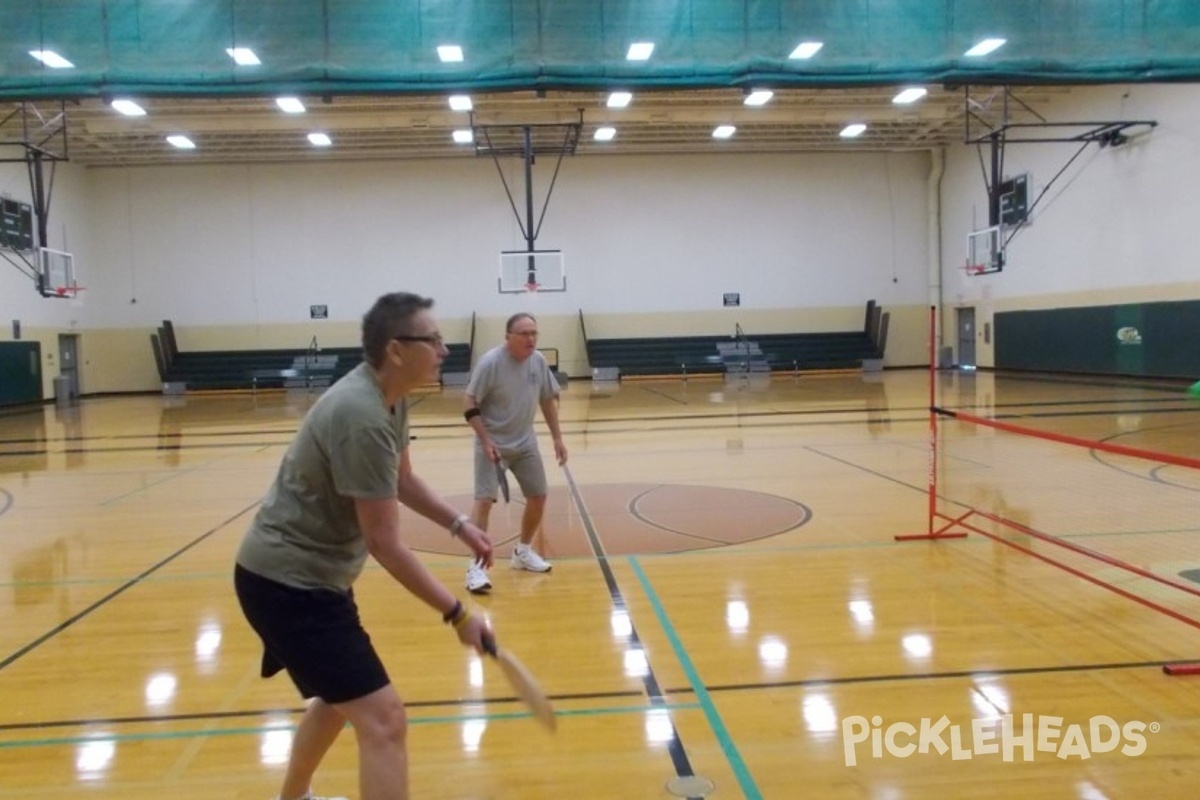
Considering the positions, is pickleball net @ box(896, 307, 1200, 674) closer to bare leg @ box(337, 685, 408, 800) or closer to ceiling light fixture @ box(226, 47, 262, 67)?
bare leg @ box(337, 685, 408, 800)

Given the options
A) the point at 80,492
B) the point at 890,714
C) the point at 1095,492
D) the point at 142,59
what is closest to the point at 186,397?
the point at 80,492

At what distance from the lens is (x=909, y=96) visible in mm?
23594

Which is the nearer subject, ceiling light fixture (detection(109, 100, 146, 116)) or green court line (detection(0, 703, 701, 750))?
green court line (detection(0, 703, 701, 750))

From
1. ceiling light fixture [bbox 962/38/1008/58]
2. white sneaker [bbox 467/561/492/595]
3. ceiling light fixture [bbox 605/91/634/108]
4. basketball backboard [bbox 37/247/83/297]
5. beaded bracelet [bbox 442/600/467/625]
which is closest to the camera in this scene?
beaded bracelet [bbox 442/600/467/625]

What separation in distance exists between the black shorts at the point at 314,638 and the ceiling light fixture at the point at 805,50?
599 centimetres

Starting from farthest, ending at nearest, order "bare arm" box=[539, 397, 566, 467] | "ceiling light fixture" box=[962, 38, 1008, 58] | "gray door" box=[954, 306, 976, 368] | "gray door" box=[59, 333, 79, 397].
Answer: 1. "gray door" box=[954, 306, 976, 368]
2. "gray door" box=[59, 333, 79, 397]
3. "ceiling light fixture" box=[962, 38, 1008, 58]
4. "bare arm" box=[539, 397, 566, 467]

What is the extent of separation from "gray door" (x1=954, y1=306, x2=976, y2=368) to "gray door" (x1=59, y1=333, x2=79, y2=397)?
28220 millimetres

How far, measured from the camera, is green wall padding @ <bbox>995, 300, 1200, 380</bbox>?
19.9m

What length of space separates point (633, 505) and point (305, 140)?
75.6 feet

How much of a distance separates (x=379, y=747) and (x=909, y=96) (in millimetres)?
24487

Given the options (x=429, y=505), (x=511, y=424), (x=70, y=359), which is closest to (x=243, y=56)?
(x=511, y=424)

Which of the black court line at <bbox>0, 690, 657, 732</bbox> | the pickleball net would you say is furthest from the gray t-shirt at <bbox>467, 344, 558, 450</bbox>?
the pickleball net

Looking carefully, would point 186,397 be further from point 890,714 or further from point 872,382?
point 890,714

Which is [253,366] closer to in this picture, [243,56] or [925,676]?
[243,56]
